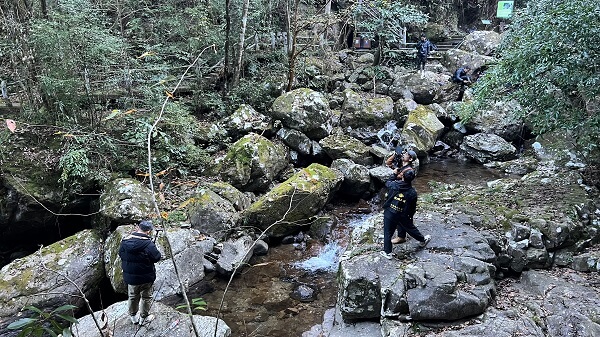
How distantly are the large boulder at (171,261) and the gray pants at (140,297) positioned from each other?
142 centimetres

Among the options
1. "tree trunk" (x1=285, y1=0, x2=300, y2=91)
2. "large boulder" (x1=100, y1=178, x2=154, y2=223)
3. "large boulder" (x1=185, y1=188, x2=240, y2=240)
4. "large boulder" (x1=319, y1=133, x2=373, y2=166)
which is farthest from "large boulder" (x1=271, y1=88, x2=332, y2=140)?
"large boulder" (x1=100, y1=178, x2=154, y2=223)

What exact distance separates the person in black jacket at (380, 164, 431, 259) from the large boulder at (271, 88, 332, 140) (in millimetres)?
6918

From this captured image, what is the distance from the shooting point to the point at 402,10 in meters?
15.7

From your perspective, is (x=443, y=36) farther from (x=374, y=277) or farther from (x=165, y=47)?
(x=374, y=277)

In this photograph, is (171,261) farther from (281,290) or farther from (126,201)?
(281,290)

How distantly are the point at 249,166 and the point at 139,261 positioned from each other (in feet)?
18.9

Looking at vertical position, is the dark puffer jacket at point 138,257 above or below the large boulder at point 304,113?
below

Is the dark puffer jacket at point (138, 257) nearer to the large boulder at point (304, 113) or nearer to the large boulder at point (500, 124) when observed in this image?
the large boulder at point (304, 113)

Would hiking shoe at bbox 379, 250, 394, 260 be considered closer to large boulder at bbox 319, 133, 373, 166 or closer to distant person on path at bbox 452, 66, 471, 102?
large boulder at bbox 319, 133, 373, 166

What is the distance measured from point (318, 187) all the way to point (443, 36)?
57.6 ft

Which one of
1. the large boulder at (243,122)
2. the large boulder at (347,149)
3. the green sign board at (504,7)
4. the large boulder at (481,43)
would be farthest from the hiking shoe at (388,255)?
the green sign board at (504,7)

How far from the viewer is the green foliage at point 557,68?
669 cm

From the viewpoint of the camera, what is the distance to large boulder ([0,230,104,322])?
680 centimetres

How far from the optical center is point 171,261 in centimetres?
723
